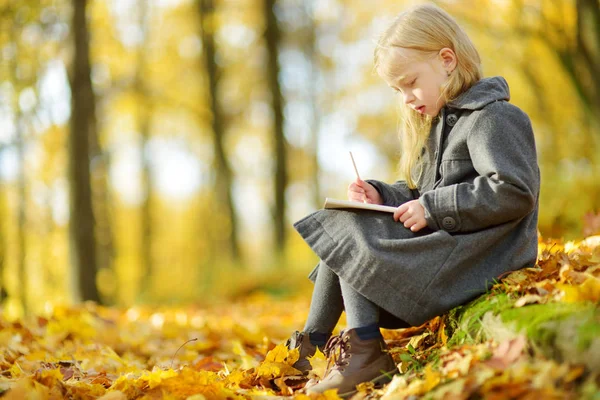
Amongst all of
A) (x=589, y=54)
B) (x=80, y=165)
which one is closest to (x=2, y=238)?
(x=80, y=165)

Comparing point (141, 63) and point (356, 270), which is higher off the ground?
point (141, 63)

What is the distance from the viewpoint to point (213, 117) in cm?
1126

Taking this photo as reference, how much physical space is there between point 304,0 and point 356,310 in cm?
1200

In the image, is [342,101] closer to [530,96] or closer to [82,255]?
[530,96]

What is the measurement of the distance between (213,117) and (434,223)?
9.45m

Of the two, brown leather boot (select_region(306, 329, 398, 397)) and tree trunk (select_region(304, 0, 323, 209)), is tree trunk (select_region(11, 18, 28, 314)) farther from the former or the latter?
brown leather boot (select_region(306, 329, 398, 397))

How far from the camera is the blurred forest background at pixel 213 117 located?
7.45m

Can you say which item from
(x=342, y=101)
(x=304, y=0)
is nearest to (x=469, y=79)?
(x=304, y=0)

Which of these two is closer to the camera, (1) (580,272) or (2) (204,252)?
(1) (580,272)

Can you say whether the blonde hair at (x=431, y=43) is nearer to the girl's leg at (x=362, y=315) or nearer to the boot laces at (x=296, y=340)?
the girl's leg at (x=362, y=315)

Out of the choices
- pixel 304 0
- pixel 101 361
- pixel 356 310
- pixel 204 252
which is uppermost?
pixel 304 0

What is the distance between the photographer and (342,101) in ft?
52.0

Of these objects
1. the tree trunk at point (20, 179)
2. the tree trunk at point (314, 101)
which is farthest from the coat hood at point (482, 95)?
the tree trunk at point (314, 101)

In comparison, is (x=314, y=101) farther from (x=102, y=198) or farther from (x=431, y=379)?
(x=431, y=379)
